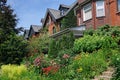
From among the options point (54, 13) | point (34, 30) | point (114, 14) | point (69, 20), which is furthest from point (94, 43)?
point (34, 30)

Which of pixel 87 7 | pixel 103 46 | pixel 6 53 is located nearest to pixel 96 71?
pixel 103 46

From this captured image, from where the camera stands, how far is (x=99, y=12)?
28.2 m

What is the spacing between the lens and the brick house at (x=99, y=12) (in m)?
25.6

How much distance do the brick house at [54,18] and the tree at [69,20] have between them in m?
3.88

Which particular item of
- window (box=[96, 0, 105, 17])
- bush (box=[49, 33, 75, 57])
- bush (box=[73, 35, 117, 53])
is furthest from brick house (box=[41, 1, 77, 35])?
bush (box=[73, 35, 117, 53])

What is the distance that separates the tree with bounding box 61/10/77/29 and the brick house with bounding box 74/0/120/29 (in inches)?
354

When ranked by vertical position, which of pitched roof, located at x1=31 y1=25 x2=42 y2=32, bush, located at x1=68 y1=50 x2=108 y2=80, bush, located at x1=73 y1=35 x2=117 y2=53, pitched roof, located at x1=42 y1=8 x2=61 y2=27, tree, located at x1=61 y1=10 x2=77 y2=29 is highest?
pitched roof, located at x1=42 y1=8 x2=61 y2=27

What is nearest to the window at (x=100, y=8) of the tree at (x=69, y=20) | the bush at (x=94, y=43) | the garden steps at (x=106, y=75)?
the bush at (x=94, y=43)

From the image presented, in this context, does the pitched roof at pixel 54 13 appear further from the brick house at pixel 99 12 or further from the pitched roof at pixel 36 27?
the brick house at pixel 99 12

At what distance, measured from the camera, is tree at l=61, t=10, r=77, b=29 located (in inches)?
1611

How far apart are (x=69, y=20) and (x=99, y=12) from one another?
44.5ft

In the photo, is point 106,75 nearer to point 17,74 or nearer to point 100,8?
point 17,74

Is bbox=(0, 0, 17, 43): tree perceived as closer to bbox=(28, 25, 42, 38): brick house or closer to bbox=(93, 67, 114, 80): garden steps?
bbox=(28, 25, 42, 38): brick house

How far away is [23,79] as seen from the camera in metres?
13.6
